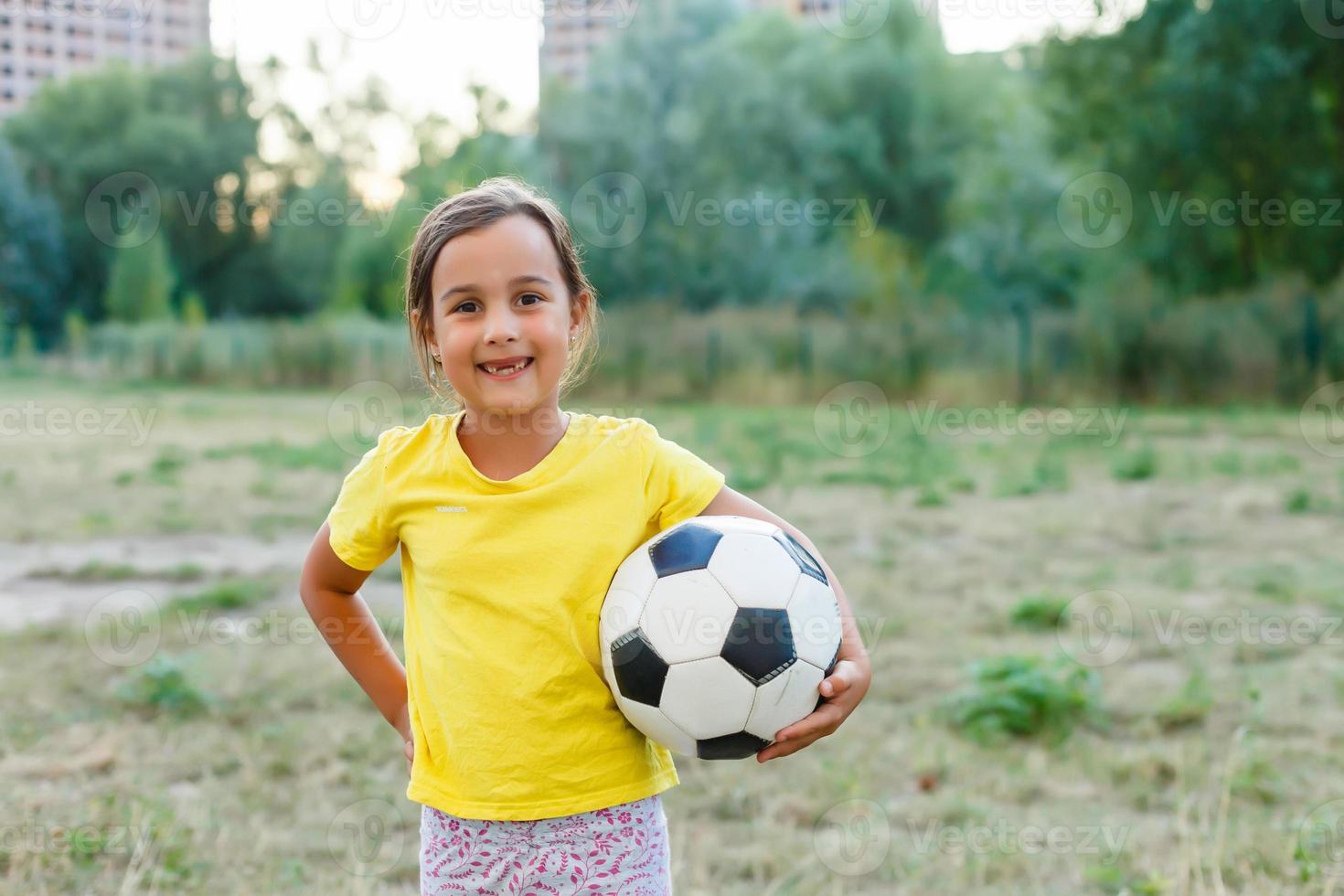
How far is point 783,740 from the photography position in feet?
5.61

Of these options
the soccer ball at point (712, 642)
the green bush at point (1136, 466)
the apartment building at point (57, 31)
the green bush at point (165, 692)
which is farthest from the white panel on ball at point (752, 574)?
the apartment building at point (57, 31)

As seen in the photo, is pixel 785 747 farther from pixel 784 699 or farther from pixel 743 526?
pixel 743 526

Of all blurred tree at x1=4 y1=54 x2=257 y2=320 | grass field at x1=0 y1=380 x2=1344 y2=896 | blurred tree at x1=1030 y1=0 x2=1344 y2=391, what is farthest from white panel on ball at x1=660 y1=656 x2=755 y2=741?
blurred tree at x1=4 y1=54 x2=257 y2=320

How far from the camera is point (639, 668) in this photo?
1675mm

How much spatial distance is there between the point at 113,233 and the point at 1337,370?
27731mm

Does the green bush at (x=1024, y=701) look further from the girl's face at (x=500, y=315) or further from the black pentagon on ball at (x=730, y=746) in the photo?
the girl's face at (x=500, y=315)

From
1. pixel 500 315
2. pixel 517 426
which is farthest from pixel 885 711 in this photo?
pixel 500 315

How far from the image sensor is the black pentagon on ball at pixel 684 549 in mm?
1720

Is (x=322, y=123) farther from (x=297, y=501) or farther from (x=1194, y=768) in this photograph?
(x=1194, y=768)

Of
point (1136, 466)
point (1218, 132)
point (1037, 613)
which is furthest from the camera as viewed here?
point (1218, 132)

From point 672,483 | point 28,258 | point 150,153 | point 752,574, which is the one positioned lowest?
point 752,574

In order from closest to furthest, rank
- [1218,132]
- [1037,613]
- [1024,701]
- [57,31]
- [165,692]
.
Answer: [1024,701], [165,692], [1037,613], [57,31], [1218,132]

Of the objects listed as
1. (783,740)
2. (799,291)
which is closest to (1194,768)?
(783,740)

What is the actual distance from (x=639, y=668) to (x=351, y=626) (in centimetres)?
52
